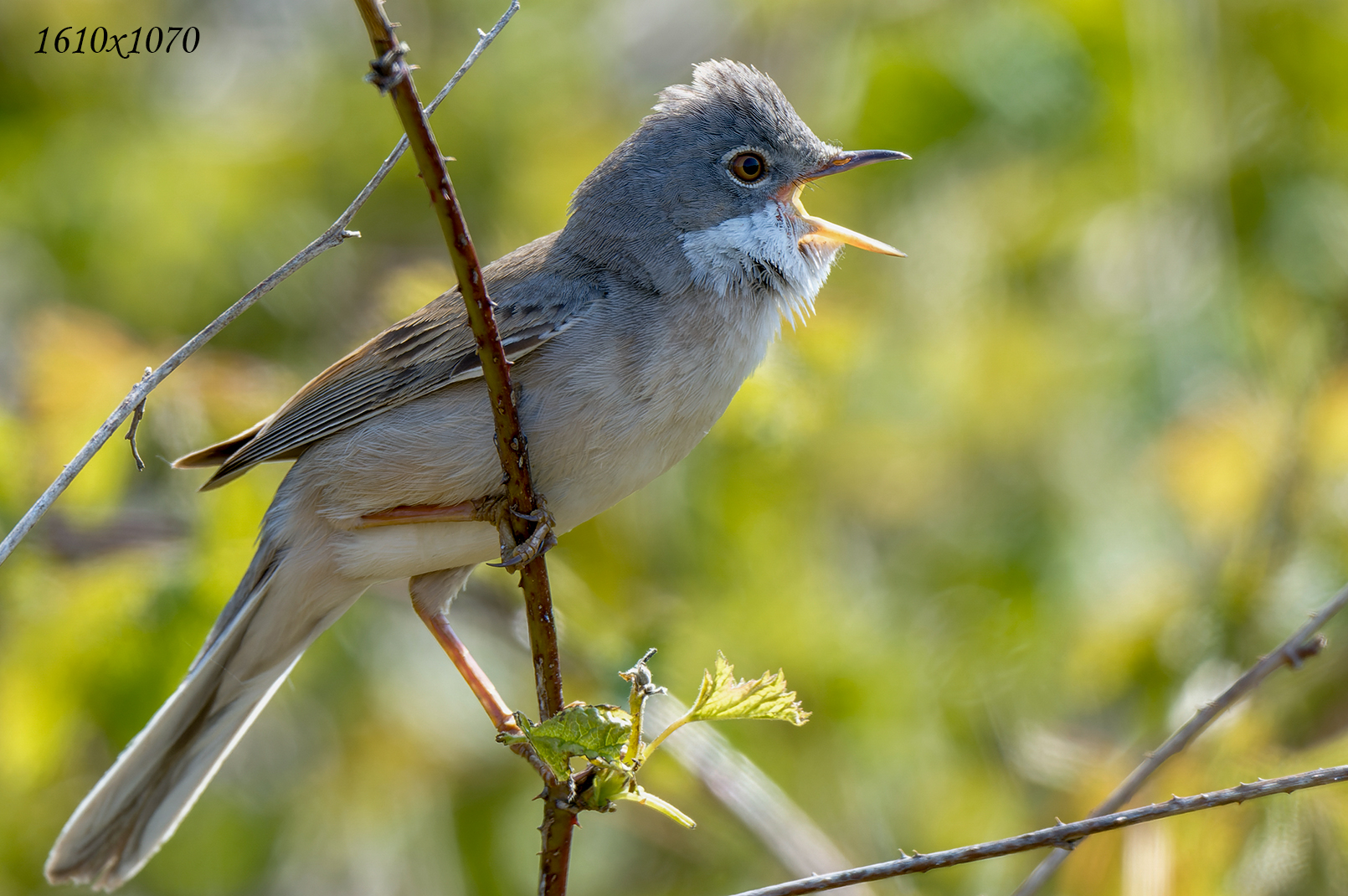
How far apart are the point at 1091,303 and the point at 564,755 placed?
4.59 meters

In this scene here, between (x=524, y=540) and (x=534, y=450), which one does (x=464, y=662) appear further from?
(x=524, y=540)

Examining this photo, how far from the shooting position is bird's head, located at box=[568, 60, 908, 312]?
3834 millimetres

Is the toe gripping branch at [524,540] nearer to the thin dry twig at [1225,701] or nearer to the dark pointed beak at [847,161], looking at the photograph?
the thin dry twig at [1225,701]

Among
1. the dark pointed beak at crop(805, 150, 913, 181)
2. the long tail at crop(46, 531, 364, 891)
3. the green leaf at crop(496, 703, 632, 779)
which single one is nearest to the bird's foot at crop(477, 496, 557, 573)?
the green leaf at crop(496, 703, 632, 779)

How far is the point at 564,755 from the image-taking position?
2525mm

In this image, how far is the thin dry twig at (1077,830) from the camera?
232cm

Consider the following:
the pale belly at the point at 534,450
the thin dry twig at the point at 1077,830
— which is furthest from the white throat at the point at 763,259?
the thin dry twig at the point at 1077,830

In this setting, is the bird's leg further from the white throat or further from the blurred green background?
the white throat

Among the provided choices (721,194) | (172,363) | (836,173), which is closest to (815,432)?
(836,173)

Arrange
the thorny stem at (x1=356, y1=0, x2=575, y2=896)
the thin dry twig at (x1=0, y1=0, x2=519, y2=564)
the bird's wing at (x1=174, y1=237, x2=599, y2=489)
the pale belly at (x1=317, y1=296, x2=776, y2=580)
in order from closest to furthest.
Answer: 1. the thorny stem at (x1=356, y1=0, x2=575, y2=896)
2. the thin dry twig at (x1=0, y1=0, x2=519, y2=564)
3. the pale belly at (x1=317, y1=296, x2=776, y2=580)
4. the bird's wing at (x1=174, y1=237, x2=599, y2=489)

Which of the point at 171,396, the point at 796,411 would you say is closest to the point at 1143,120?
the point at 796,411

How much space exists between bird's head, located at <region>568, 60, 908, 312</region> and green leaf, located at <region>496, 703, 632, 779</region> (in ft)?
5.29

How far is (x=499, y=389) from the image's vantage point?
Result: 262cm

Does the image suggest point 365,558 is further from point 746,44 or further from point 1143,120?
point 746,44
